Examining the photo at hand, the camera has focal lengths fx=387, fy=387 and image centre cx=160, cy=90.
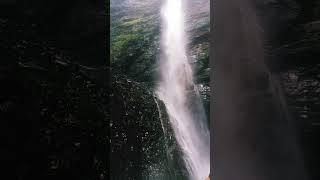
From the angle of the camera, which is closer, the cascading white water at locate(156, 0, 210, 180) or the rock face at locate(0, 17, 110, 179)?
the rock face at locate(0, 17, 110, 179)

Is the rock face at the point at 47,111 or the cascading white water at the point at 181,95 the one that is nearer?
the rock face at the point at 47,111

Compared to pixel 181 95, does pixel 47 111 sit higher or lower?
lower

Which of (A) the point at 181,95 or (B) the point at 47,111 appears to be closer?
(B) the point at 47,111

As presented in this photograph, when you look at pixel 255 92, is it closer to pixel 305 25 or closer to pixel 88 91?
pixel 305 25

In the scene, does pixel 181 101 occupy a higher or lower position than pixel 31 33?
lower

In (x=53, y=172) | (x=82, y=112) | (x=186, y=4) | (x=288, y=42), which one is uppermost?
(x=186, y=4)

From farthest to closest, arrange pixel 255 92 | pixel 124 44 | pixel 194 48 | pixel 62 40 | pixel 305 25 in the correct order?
1. pixel 124 44
2. pixel 194 48
3. pixel 62 40
4. pixel 255 92
5. pixel 305 25

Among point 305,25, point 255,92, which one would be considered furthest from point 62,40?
point 305,25

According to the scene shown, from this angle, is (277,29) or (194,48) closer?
(277,29)
